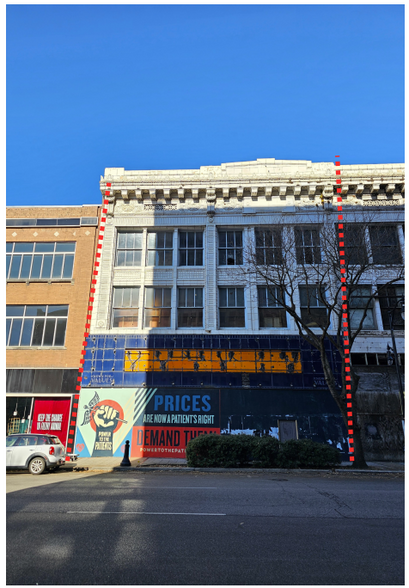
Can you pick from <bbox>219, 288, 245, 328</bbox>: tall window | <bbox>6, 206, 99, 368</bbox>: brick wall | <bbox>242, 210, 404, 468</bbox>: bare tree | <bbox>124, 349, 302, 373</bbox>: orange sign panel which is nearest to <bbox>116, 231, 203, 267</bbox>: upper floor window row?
<bbox>6, 206, 99, 368</bbox>: brick wall

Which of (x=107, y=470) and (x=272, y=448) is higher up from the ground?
(x=272, y=448)

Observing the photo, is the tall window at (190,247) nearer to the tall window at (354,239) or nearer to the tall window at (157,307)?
Answer: the tall window at (157,307)

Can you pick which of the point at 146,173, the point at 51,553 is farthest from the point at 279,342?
the point at 51,553

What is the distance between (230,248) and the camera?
23734 mm

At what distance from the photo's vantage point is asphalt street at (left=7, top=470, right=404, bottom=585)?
4.70 metres

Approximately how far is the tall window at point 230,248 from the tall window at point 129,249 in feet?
17.0

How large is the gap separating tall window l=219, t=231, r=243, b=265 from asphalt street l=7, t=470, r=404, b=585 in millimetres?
15023

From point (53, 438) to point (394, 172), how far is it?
77.5 ft

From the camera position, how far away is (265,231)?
77.0ft

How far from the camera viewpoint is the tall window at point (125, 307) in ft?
74.0

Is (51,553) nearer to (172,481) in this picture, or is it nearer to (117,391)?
(172,481)

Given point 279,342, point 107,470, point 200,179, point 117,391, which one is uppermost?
point 200,179

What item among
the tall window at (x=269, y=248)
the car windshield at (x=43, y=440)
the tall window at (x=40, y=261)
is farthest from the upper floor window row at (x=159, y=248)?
the car windshield at (x=43, y=440)

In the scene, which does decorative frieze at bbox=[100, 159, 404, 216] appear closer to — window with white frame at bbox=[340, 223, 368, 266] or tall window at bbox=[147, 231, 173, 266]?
tall window at bbox=[147, 231, 173, 266]
